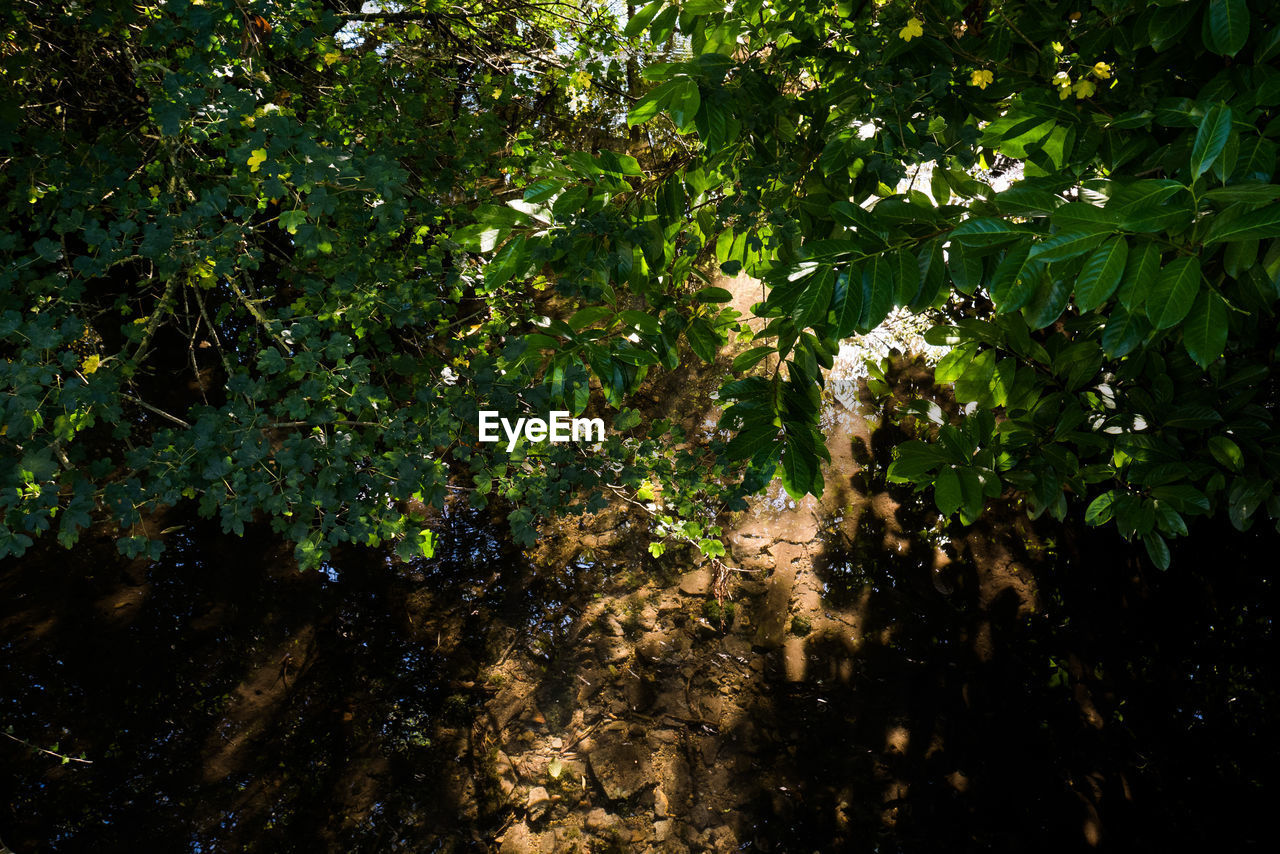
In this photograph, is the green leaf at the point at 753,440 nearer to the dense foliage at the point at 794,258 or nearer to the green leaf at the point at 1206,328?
the dense foliage at the point at 794,258

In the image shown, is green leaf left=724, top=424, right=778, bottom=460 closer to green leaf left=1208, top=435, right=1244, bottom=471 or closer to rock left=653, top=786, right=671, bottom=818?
green leaf left=1208, top=435, right=1244, bottom=471

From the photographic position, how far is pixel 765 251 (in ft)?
5.76

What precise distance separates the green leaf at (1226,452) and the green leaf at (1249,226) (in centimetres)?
76

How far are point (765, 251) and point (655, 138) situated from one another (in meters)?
2.26

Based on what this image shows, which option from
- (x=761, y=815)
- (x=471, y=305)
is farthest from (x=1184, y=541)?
(x=471, y=305)

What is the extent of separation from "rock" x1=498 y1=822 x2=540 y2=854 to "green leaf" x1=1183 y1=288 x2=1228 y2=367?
263cm

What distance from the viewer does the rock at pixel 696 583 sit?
324 cm

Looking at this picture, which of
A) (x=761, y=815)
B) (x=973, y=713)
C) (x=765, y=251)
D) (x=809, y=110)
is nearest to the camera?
(x=809, y=110)

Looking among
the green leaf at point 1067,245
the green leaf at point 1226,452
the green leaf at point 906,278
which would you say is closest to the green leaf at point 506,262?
the green leaf at point 906,278

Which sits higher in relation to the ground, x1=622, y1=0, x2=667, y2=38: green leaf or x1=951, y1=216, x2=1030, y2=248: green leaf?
x1=622, y1=0, x2=667, y2=38: green leaf

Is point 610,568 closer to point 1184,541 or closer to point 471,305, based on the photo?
point 471,305

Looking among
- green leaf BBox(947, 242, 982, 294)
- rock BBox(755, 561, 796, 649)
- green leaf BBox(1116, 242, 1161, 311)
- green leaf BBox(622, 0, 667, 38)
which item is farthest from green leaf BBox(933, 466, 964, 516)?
rock BBox(755, 561, 796, 649)

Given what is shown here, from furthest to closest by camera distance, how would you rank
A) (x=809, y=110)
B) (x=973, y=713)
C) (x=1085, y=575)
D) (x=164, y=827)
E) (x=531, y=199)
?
(x=1085, y=575) → (x=973, y=713) → (x=164, y=827) → (x=809, y=110) → (x=531, y=199)

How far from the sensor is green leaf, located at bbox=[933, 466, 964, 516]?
4.76 feet
